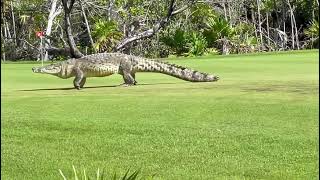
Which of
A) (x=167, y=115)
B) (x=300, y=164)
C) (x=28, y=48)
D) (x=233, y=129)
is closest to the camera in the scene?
(x=300, y=164)

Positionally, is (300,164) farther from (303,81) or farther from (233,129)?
Answer: (303,81)

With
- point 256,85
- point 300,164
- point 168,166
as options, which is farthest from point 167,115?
point 256,85

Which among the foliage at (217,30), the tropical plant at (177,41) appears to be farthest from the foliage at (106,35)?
the foliage at (217,30)

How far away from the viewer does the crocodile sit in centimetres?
1111

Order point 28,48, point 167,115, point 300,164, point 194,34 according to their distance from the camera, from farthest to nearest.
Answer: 1. point 28,48
2. point 194,34
3. point 167,115
4. point 300,164

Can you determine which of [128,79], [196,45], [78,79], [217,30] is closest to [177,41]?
[196,45]

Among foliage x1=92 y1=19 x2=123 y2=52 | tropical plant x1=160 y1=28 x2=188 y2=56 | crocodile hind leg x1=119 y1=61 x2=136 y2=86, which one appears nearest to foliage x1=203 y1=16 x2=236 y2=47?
tropical plant x1=160 y1=28 x2=188 y2=56

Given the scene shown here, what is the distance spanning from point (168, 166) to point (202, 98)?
275 cm

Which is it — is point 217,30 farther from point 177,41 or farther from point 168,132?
point 168,132

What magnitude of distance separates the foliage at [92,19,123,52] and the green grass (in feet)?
55.2

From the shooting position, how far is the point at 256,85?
999 cm

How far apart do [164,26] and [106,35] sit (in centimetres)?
260

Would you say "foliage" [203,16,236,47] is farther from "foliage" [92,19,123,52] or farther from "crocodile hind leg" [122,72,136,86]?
"crocodile hind leg" [122,72,136,86]

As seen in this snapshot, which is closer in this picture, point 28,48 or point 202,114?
point 202,114
